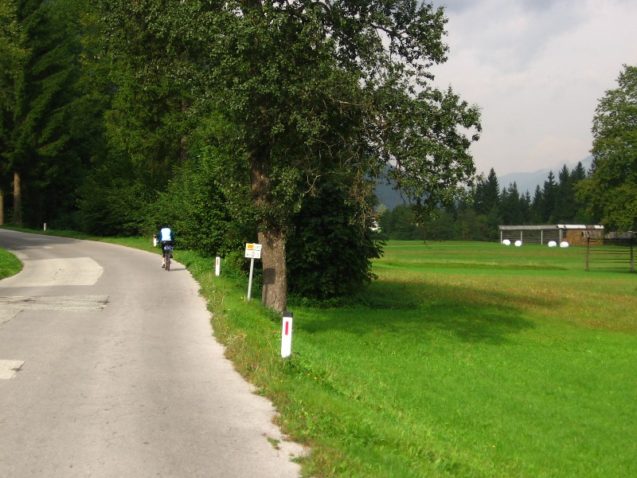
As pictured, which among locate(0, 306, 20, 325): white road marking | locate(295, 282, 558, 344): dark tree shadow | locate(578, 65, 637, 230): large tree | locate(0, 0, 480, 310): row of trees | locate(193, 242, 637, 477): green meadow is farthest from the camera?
locate(578, 65, 637, 230): large tree

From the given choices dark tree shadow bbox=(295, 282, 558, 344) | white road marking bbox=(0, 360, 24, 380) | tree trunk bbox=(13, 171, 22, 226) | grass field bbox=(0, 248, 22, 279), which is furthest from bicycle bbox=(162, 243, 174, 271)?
tree trunk bbox=(13, 171, 22, 226)

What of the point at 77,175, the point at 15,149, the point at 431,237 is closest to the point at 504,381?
the point at 15,149

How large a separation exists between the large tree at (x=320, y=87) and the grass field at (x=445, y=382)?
3.84 meters

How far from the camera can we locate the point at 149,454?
6336 mm

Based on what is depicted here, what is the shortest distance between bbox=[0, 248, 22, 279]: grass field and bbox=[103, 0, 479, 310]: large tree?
10261mm

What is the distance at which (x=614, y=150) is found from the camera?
5278 cm

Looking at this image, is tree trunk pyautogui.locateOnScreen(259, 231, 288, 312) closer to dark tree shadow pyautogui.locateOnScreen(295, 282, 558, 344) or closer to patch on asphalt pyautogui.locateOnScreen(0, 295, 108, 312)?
dark tree shadow pyautogui.locateOnScreen(295, 282, 558, 344)

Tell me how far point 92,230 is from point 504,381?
3933 centimetres

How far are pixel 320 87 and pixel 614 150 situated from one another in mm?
43509

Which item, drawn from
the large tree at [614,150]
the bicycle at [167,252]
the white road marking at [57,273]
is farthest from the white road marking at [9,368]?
the large tree at [614,150]

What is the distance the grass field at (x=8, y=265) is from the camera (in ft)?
78.1

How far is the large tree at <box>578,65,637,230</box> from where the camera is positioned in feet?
168

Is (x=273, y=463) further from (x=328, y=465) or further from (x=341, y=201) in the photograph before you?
(x=341, y=201)

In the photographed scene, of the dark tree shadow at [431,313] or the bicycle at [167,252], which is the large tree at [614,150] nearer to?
the dark tree shadow at [431,313]
